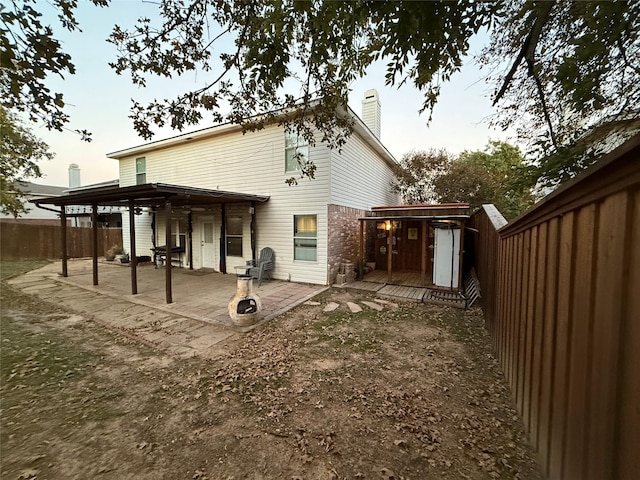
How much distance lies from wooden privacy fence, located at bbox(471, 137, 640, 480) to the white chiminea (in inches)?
396

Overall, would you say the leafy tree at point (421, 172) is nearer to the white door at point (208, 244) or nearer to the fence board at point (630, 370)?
the white door at point (208, 244)

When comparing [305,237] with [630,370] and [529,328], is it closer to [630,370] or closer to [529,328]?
[529,328]

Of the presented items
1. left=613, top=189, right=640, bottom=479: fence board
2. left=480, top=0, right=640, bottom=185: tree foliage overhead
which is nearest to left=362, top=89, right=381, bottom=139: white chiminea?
left=480, top=0, right=640, bottom=185: tree foliage overhead

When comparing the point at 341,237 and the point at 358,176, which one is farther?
the point at 358,176

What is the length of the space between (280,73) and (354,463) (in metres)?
4.10

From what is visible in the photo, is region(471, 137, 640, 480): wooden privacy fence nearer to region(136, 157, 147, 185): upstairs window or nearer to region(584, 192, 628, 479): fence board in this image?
region(584, 192, 628, 479): fence board

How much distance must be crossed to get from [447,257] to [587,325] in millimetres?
6654

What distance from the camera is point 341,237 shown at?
9055mm

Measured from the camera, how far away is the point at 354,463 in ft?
7.05

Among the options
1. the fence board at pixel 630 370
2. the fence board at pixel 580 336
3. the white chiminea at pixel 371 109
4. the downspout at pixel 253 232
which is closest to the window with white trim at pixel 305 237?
the downspout at pixel 253 232

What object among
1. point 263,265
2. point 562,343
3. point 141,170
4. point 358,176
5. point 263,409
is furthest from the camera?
point 141,170

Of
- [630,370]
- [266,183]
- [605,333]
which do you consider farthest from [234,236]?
[630,370]

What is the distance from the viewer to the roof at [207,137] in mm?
9234

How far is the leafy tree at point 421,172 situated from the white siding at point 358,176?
1448mm
